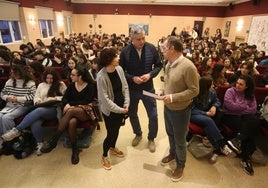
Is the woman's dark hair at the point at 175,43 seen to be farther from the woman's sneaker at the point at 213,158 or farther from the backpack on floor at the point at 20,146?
the backpack on floor at the point at 20,146

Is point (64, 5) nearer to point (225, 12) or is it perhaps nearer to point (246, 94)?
point (225, 12)

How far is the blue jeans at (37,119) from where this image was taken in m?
2.42

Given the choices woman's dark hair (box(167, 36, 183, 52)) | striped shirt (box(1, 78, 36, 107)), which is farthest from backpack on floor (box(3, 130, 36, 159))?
woman's dark hair (box(167, 36, 183, 52))

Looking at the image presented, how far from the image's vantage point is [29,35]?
281 inches

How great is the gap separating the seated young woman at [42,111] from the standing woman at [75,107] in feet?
0.64

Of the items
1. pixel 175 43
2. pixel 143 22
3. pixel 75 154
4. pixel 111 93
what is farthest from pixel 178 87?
pixel 143 22

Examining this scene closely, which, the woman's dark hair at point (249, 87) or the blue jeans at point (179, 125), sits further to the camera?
the woman's dark hair at point (249, 87)

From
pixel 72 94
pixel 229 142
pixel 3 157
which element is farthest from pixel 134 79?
pixel 3 157

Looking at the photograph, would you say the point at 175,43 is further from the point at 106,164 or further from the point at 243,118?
the point at 106,164

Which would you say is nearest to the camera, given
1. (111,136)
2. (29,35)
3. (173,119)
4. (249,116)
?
(173,119)

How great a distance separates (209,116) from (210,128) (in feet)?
0.67

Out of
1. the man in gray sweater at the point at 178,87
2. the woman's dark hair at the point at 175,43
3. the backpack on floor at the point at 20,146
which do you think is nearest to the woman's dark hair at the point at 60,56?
the backpack on floor at the point at 20,146

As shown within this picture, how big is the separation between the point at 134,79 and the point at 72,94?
3.08ft

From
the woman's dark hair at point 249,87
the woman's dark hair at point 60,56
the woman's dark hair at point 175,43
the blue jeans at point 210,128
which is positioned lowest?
the blue jeans at point 210,128
